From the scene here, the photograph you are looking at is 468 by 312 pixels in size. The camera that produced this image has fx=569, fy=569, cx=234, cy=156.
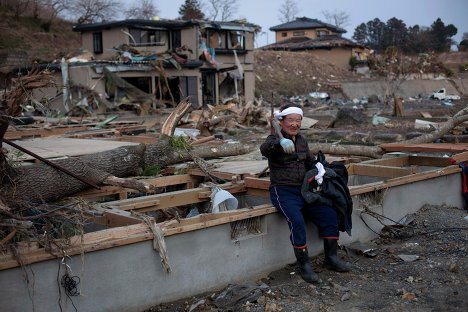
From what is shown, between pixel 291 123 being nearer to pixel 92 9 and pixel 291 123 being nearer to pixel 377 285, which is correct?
pixel 377 285

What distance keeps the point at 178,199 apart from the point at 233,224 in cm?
118

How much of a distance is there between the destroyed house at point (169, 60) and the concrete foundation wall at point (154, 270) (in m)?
22.8

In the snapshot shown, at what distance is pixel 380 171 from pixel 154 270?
424 centimetres

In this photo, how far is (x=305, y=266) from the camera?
18.3ft

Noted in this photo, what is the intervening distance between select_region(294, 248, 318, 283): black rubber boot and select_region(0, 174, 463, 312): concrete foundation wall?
442mm

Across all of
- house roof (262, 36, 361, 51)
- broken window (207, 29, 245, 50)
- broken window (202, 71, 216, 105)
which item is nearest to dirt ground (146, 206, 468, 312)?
broken window (202, 71, 216, 105)

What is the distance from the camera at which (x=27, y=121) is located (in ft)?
59.5

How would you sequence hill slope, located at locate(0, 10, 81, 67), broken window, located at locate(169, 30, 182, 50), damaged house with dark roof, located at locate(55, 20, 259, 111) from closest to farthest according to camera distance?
damaged house with dark roof, located at locate(55, 20, 259, 111)
broken window, located at locate(169, 30, 182, 50)
hill slope, located at locate(0, 10, 81, 67)

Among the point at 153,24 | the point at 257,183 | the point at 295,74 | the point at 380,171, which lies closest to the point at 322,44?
the point at 295,74

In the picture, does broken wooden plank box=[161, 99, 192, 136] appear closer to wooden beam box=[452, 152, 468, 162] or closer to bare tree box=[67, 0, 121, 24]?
wooden beam box=[452, 152, 468, 162]

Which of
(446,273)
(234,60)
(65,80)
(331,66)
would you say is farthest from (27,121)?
(331,66)

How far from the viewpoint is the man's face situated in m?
5.75

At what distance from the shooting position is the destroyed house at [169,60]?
28.2m

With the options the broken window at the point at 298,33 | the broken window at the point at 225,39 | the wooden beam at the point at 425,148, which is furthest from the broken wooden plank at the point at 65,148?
the broken window at the point at 298,33
